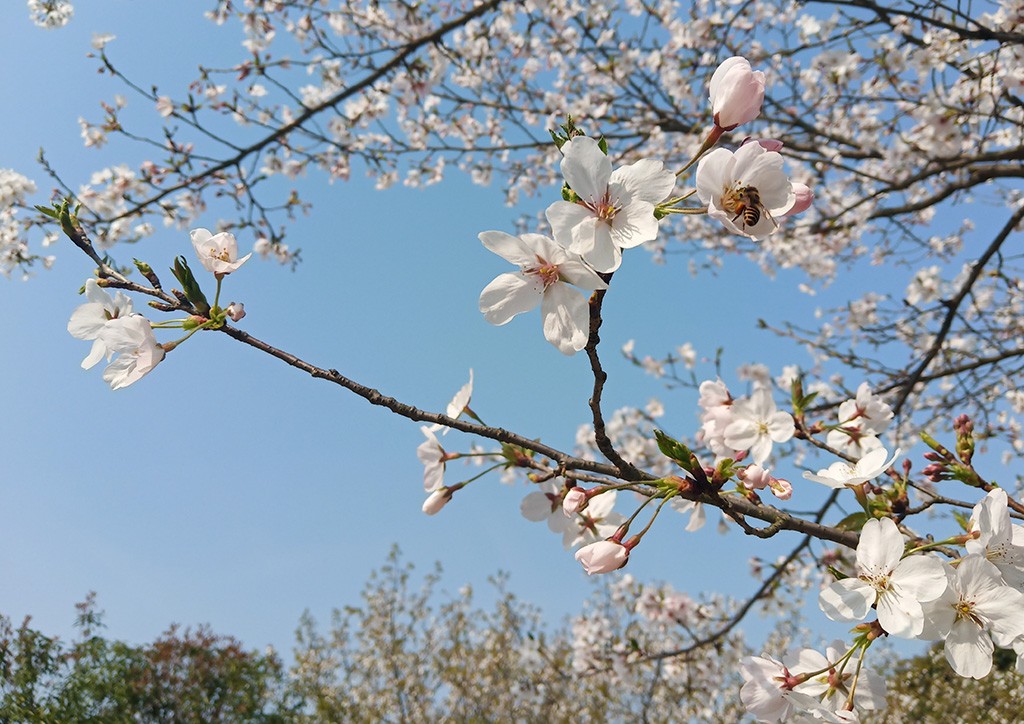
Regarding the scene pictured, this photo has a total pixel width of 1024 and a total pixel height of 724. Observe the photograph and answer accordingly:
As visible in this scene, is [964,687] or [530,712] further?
[530,712]

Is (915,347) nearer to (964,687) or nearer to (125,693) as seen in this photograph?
(964,687)

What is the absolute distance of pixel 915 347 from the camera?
17.6ft

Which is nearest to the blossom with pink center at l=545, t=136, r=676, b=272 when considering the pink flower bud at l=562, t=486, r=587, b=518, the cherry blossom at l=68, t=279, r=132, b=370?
the pink flower bud at l=562, t=486, r=587, b=518

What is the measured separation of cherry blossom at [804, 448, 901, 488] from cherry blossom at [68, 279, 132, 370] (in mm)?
1221

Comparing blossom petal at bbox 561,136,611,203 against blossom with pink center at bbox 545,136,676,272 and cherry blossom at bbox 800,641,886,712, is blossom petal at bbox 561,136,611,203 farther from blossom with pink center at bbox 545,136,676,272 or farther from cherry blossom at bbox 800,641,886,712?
cherry blossom at bbox 800,641,886,712

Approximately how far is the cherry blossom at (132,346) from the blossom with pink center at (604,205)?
0.67 metres

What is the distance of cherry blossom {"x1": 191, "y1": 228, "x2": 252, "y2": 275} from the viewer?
1.13 m

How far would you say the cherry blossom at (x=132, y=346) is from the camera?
108 centimetres

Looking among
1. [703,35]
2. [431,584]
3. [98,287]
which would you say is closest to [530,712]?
[431,584]

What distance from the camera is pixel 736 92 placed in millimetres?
981

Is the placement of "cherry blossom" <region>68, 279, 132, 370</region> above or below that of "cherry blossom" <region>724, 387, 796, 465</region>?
below

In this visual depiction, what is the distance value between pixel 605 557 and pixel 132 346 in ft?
2.70

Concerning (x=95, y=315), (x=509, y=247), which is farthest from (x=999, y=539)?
(x=95, y=315)

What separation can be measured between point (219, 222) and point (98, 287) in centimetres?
362
